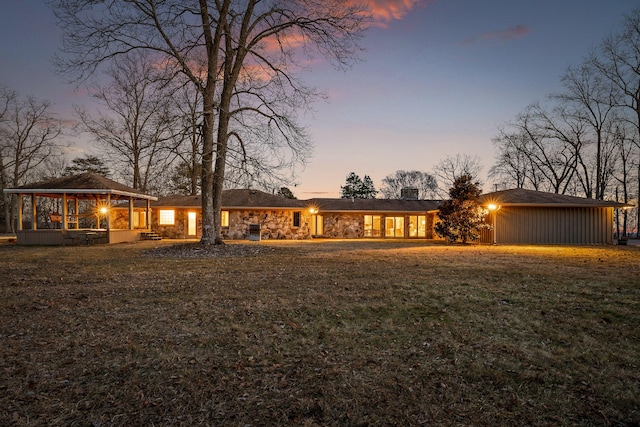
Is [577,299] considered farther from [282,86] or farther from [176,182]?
[176,182]

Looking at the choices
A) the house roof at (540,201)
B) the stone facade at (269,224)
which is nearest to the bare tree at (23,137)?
the stone facade at (269,224)

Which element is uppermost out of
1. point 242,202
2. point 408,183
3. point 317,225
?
point 408,183

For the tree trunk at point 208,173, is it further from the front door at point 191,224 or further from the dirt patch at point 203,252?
the front door at point 191,224

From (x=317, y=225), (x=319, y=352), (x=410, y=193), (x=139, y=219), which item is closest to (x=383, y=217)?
(x=317, y=225)

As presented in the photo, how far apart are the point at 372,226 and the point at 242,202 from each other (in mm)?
9379

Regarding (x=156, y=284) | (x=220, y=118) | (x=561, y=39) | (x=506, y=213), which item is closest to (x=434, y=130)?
(x=506, y=213)

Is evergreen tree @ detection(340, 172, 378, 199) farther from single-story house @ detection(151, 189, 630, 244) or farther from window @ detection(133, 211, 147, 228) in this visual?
window @ detection(133, 211, 147, 228)

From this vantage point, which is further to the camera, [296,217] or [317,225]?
[317,225]

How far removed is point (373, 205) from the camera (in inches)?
1011

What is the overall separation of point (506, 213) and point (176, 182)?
2573cm

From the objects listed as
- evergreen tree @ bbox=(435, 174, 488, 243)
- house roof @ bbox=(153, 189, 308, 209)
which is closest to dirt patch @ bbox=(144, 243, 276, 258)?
house roof @ bbox=(153, 189, 308, 209)

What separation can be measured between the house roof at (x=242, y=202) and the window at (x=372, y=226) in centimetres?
482

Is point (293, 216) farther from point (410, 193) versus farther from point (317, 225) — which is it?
point (410, 193)

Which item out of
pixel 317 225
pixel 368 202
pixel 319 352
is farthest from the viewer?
pixel 368 202
